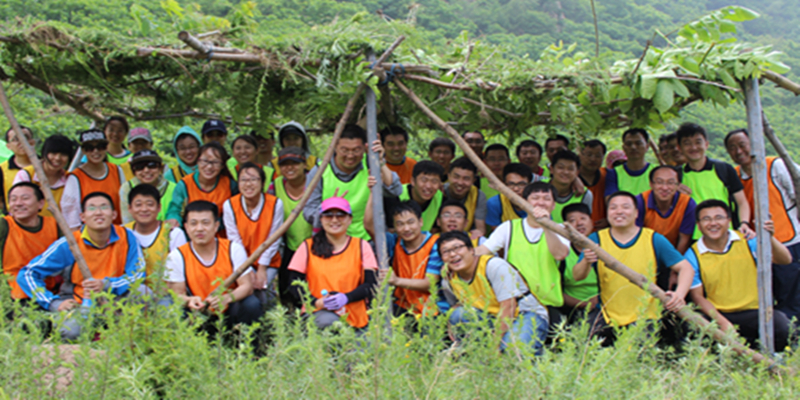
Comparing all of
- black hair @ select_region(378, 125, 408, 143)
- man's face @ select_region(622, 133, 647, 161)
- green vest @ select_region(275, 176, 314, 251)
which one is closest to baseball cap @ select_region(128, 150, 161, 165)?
green vest @ select_region(275, 176, 314, 251)

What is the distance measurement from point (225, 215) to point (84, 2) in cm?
1709

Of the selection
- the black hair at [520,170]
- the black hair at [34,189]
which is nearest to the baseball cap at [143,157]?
the black hair at [34,189]

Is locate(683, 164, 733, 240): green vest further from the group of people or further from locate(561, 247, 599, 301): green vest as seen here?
locate(561, 247, 599, 301): green vest

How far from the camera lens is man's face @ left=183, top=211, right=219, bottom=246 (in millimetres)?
4012

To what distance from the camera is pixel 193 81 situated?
425cm

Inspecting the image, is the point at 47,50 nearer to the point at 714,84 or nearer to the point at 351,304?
the point at 351,304

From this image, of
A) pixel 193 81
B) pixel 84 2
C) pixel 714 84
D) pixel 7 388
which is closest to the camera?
pixel 7 388

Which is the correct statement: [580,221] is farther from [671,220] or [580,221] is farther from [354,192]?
[354,192]

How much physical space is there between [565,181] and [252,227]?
109 inches

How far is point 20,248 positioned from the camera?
4.06 meters

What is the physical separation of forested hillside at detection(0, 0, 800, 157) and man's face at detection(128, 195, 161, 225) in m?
1.25

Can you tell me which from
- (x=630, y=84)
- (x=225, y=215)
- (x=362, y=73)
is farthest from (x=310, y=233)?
(x=630, y=84)

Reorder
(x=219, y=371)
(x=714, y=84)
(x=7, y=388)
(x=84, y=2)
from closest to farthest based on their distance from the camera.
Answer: (x=7, y=388) < (x=219, y=371) < (x=714, y=84) < (x=84, y=2)

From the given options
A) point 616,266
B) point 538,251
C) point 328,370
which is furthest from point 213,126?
point 616,266
